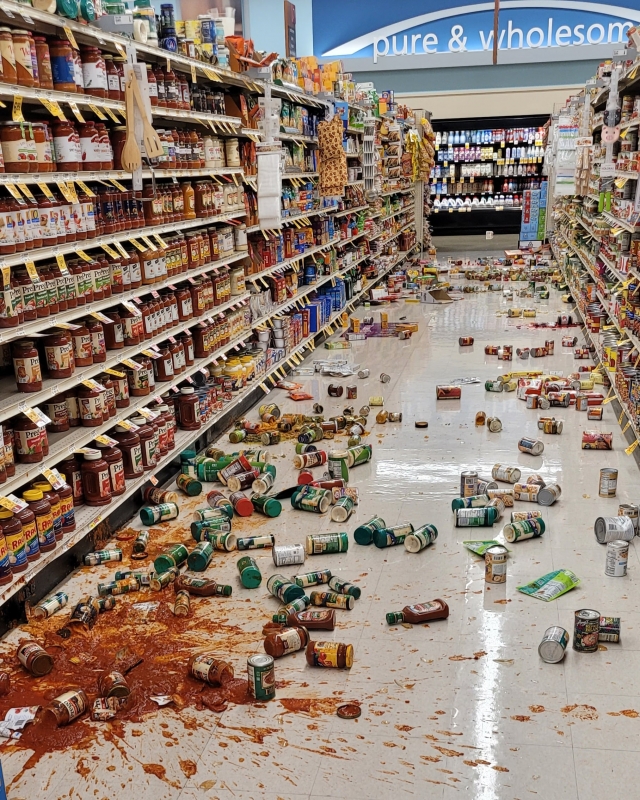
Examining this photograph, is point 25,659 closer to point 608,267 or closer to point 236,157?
point 236,157

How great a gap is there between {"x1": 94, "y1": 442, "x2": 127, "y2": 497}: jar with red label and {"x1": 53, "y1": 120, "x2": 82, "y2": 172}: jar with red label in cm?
143

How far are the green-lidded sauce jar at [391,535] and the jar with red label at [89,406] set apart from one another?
1.60 metres

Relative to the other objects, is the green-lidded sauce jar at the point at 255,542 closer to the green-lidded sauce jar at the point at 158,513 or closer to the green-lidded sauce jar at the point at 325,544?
the green-lidded sauce jar at the point at 325,544

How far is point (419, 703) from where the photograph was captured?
3.12 meters

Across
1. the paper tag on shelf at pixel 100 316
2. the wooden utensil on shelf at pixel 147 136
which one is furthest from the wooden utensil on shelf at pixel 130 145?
the paper tag on shelf at pixel 100 316

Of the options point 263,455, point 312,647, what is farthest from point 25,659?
point 263,455

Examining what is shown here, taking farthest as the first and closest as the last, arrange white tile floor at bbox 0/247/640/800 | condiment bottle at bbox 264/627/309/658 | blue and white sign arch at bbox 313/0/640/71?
blue and white sign arch at bbox 313/0/640/71
condiment bottle at bbox 264/627/309/658
white tile floor at bbox 0/247/640/800

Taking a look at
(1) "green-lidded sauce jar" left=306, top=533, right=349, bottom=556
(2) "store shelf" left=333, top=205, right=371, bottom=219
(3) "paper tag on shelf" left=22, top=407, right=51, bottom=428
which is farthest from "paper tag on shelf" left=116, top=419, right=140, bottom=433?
(2) "store shelf" left=333, top=205, right=371, bottom=219

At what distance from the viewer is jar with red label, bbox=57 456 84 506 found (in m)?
4.32

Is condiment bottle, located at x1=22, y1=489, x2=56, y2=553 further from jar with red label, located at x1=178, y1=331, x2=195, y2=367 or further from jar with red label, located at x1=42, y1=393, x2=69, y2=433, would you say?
jar with red label, located at x1=178, y1=331, x2=195, y2=367

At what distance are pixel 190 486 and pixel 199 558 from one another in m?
1.05

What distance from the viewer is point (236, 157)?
649 centimetres

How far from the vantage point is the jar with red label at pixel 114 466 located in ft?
14.7

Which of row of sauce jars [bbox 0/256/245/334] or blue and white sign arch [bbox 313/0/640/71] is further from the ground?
blue and white sign arch [bbox 313/0/640/71]
